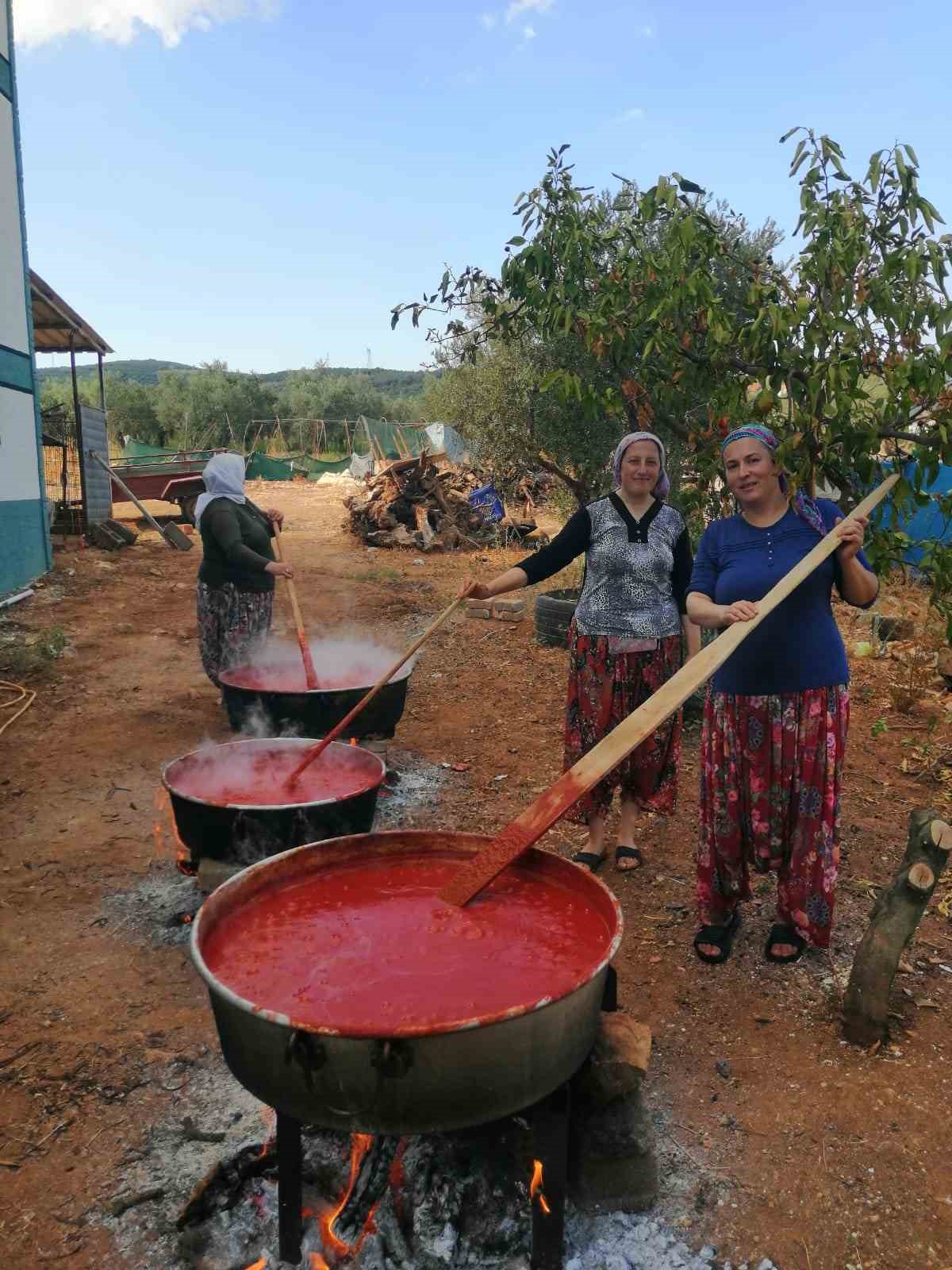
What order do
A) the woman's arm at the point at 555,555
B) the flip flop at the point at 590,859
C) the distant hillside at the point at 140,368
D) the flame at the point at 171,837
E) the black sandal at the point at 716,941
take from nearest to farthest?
the black sandal at the point at 716,941, the woman's arm at the point at 555,555, the flame at the point at 171,837, the flip flop at the point at 590,859, the distant hillside at the point at 140,368

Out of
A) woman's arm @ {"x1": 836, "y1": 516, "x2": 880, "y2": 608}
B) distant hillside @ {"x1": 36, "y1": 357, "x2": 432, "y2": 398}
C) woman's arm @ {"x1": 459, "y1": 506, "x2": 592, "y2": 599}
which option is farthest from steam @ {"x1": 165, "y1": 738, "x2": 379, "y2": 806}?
distant hillside @ {"x1": 36, "y1": 357, "x2": 432, "y2": 398}

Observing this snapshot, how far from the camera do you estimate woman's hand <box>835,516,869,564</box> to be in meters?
2.60

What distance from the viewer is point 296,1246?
2.00 meters

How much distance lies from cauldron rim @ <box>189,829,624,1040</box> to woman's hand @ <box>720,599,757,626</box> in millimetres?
935

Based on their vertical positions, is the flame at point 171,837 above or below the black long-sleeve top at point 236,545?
below

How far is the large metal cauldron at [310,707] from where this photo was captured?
4055mm

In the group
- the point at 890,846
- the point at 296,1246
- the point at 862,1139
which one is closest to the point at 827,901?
the point at 862,1139

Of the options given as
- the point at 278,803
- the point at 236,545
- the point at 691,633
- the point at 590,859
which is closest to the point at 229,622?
the point at 236,545

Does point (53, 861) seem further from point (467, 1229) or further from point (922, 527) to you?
point (922, 527)

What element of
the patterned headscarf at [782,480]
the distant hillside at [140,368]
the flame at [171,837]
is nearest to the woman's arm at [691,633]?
the patterned headscarf at [782,480]

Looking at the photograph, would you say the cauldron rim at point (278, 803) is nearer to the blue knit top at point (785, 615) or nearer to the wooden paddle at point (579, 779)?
the wooden paddle at point (579, 779)

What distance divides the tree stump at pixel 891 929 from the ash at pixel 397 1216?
95cm

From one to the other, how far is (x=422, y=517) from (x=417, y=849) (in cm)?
1337

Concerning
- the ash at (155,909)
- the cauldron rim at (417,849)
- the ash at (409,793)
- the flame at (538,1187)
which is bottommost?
the ash at (155,909)
